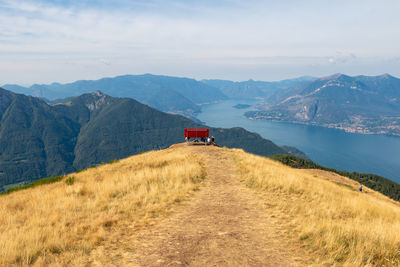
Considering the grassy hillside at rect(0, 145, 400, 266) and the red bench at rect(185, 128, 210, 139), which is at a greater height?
the red bench at rect(185, 128, 210, 139)

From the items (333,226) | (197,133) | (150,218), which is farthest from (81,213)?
(197,133)

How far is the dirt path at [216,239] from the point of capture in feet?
21.8

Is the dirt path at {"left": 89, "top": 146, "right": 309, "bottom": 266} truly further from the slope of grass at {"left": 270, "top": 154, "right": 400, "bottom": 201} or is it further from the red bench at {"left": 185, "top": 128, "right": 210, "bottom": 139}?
the slope of grass at {"left": 270, "top": 154, "right": 400, "bottom": 201}

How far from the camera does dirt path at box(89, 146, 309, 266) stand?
6.66 meters

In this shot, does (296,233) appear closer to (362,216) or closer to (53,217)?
(362,216)

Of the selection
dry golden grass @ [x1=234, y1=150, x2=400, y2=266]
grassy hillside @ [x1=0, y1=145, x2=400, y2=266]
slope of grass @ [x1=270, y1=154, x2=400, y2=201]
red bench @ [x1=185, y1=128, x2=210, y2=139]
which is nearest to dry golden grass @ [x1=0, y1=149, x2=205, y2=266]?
grassy hillside @ [x1=0, y1=145, x2=400, y2=266]

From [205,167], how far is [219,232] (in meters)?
10.5

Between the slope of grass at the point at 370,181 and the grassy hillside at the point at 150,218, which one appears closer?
the grassy hillside at the point at 150,218

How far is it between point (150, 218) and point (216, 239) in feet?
10.8

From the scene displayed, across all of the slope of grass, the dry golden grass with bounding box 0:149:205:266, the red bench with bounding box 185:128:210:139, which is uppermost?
the red bench with bounding box 185:128:210:139

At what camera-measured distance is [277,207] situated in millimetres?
11164

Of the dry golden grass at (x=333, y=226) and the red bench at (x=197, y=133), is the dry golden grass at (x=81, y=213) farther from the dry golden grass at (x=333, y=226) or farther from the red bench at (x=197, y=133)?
the red bench at (x=197, y=133)

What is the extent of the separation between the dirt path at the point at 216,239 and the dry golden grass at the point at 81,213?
140cm

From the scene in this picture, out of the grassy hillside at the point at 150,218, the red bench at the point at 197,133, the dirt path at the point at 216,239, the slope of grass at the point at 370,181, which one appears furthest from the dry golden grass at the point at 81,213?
the slope of grass at the point at 370,181
